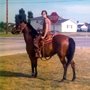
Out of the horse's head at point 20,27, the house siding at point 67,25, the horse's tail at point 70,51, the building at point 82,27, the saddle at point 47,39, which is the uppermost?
the horse's head at point 20,27

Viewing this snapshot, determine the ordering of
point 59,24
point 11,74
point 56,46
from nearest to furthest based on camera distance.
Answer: point 56,46 < point 11,74 < point 59,24

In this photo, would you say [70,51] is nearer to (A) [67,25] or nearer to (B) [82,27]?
(A) [67,25]

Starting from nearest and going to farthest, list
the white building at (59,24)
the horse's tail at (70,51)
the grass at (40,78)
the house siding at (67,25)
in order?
the grass at (40,78)
the horse's tail at (70,51)
the white building at (59,24)
the house siding at (67,25)

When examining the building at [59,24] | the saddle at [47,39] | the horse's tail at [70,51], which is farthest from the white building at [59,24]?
the horse's tail at [70,51]

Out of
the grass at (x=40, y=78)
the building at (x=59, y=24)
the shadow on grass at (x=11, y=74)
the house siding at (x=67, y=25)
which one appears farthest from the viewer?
the house siding at (x=67, y=25)

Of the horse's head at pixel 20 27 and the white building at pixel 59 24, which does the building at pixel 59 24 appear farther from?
the horse's head at pixel 20 27

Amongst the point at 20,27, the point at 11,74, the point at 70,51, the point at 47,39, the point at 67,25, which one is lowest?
the point at 67,25

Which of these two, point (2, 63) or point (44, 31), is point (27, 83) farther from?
point (2, 63)

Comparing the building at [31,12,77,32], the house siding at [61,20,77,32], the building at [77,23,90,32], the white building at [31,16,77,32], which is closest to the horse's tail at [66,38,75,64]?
the building at [31,12,77,32]

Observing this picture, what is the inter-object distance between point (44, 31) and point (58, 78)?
63.5 inches

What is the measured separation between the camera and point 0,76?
38.5ft

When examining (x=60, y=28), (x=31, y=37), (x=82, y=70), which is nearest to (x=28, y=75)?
(x=31, y=37)

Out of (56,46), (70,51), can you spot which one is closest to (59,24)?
(56,46)

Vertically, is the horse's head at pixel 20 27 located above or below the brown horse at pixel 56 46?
above
